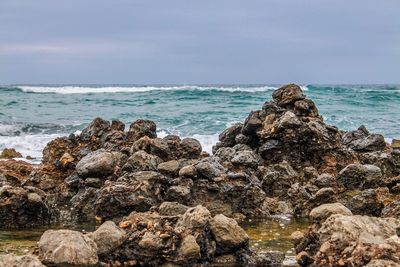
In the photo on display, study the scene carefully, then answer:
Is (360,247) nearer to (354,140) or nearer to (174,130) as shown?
(354,140)

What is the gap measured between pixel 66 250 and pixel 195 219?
1992 mm

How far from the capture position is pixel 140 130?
16.7 metres

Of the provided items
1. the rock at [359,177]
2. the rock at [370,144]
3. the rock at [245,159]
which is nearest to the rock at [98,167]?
the rock at [245,159]

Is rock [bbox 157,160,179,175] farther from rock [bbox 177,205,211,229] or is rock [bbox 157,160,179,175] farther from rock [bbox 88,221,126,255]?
rock [bbox 88,221,126,255]

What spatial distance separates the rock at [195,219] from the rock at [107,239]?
0.88 meters

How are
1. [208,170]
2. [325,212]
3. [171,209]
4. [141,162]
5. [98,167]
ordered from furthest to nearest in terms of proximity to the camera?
1. [141,162]
2. [98,167]
3. [208,170]
4. [171,209]
5. [325,212]

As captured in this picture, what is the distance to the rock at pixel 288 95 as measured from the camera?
57.9 ft

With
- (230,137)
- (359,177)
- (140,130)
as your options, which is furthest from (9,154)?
(359,177)

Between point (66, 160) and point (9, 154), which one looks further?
point (9, 154)

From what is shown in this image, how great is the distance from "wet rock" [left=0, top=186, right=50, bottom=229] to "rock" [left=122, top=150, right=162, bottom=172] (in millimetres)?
2209

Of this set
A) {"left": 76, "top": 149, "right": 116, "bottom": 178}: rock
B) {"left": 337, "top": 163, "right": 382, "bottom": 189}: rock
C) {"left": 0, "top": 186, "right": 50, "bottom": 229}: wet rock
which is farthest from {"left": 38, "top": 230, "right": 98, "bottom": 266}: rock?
{"left": 337, "top": 163, "right": 382, "bottom": 189}: rock

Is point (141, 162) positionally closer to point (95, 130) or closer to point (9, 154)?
point (95, 130)

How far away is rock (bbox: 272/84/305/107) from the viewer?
17634mm

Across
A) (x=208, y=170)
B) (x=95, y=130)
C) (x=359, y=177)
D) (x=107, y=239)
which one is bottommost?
(x=359, y=177)
